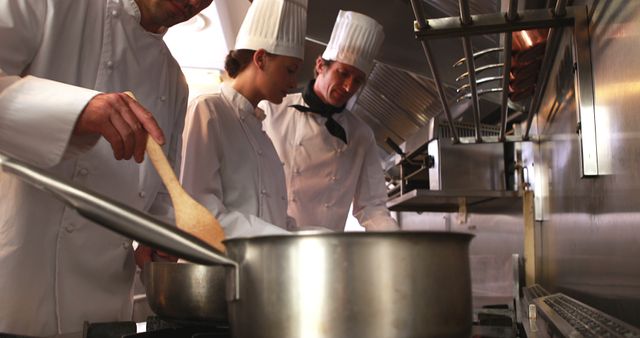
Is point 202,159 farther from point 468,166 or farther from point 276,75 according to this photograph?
point 468,166

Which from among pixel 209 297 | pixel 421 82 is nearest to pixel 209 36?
pixel 421 82

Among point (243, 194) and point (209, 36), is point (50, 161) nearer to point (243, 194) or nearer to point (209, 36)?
point (243, 194)

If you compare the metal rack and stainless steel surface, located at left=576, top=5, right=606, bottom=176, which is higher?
the metal rack

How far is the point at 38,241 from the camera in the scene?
3.01ft

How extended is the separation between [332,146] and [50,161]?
1.56 meters

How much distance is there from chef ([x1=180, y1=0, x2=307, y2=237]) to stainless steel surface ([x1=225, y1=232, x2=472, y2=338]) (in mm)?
880

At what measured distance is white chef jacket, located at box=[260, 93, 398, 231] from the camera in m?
2.21

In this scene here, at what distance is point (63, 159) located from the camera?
845 mm

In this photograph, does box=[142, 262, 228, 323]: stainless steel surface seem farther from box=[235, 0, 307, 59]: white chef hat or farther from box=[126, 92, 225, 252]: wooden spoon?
box=[235, 0, 307, 59]: white chef hat

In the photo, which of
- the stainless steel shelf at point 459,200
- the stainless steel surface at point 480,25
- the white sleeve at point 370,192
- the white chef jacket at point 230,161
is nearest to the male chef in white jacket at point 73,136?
the white chef jacket at point 230,161

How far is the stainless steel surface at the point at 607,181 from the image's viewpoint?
0.85 meters

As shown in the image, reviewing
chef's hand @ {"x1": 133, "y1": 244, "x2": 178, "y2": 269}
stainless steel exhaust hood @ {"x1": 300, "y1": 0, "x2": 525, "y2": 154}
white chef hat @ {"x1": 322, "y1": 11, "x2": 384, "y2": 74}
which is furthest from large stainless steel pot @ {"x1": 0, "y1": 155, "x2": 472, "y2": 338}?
white chef hat @ {"x1": 322, "y1": 11, "x2": 384, "y2": 74}

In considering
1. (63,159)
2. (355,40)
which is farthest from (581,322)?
(355,40)

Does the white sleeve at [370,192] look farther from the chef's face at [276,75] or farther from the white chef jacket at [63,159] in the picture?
the white chef jacket at [63,159]
